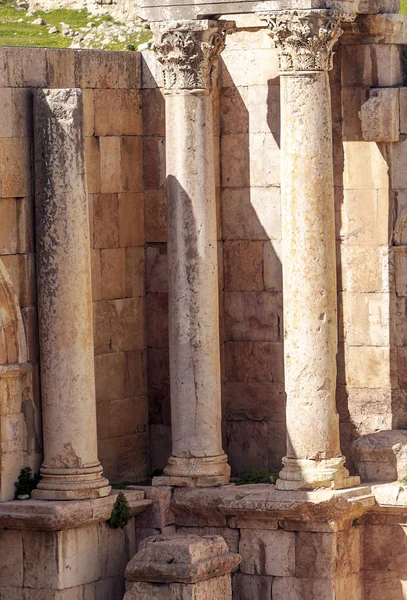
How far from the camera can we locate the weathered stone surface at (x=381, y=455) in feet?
107

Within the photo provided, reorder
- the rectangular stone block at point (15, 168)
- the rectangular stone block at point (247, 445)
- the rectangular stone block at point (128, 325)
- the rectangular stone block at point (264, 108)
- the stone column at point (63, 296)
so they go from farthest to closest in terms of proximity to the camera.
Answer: the rectangular stone block at point (247, 445), the rectangular stone block at point (128, 325), the rectangular stone block at point (264, 108), the stone column at point (63, 296), the rectangular stone block at point (15, 168)

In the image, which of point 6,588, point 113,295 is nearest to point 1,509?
point 6,588

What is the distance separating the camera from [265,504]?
104ft

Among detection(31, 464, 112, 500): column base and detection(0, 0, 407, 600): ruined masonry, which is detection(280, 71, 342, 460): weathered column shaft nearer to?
detection(0, 0, 407, 600): ruined masonry

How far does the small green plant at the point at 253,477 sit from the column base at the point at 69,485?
2401 millimetres

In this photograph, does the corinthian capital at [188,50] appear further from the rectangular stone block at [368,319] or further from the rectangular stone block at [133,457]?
the rectangular stone block at [133,457]

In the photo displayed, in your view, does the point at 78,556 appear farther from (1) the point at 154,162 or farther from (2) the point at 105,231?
(1) the point at 154,162

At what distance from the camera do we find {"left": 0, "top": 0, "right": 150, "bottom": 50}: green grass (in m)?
34.7

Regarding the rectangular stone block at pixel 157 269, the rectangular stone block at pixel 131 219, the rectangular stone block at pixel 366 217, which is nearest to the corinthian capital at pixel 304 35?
Answer: the rectangular stone block at pixel 366 217

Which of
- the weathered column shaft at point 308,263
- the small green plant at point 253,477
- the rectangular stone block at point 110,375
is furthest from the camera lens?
the rectangular stone block at point 110,375

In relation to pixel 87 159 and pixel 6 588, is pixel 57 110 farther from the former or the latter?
pixel 6 588

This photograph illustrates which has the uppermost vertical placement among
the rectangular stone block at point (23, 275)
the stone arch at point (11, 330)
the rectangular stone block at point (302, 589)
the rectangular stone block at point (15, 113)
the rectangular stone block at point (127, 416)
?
the rectangular stone block at point (15, 113)

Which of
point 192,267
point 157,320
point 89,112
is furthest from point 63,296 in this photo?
point 157,320

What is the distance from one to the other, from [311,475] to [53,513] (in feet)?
11.9
